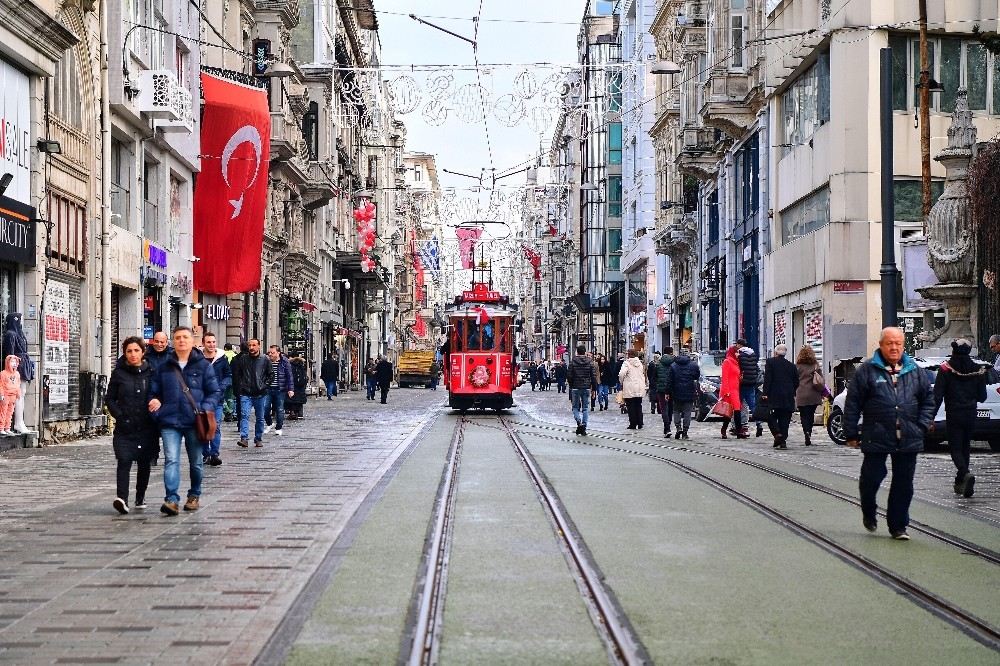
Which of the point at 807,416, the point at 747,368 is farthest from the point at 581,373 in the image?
the point at 807,416

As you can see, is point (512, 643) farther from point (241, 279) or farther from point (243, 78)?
point (243, 78)

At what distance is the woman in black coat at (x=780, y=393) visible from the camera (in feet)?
78.5

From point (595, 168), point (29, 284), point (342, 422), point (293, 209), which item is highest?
point (595, 168)

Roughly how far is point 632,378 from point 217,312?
17592mm

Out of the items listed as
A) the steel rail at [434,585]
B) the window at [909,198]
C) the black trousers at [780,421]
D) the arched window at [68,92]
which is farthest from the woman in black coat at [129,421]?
the window at [909,198]

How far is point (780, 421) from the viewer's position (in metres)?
24.0

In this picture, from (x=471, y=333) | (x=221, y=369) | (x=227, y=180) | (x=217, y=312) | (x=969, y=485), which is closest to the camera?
(x=969, y=485)

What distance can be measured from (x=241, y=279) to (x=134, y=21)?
11135mm

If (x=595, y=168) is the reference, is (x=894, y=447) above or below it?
below

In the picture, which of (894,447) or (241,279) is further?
(241,279)

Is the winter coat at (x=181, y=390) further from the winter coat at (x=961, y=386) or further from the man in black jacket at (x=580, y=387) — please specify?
the man in black jacket at (x=580, y=387)

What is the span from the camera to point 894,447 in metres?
11.3

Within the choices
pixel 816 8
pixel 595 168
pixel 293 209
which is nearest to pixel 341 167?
pixel 293 209

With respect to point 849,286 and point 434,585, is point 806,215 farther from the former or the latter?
point 434,585
